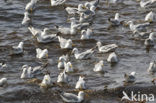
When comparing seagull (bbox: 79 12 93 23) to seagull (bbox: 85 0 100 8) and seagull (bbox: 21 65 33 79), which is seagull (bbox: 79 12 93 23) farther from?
seagull (bbox: 21 65 33 79)

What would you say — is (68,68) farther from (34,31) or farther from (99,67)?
(34,31)

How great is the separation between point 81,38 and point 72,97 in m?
7.73

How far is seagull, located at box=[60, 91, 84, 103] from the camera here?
16766 mm

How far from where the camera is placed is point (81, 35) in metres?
25.0

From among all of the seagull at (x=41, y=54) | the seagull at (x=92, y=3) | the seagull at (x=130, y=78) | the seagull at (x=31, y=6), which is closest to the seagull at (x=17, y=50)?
the seagull at (x=41, y=54)

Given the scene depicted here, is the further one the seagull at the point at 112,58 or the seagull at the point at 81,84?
the seagull at the point at 112,58

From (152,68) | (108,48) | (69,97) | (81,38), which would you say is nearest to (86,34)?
(81,38)

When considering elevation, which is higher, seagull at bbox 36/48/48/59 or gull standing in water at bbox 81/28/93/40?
gull standing in water at bbox 81/28/93/40

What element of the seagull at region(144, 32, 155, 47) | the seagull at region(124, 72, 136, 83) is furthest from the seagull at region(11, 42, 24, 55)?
the seagull at region(144, 32, 155, 47)

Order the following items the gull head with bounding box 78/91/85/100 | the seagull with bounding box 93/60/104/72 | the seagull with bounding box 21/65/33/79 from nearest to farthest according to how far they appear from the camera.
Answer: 1. the gull head with bounding box 78/91/85/100
2. the seagull with bounding box 21/65/33/79
3. the seagull with bounding box 93/60/104/72

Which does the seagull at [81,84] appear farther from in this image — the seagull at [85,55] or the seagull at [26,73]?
the seagull at [85,55]

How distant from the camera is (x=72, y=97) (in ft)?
55.4

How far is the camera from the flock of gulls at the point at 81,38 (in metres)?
18.5

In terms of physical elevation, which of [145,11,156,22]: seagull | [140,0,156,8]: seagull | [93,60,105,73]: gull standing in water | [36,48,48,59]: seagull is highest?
[140,0,156,8]: seagull
